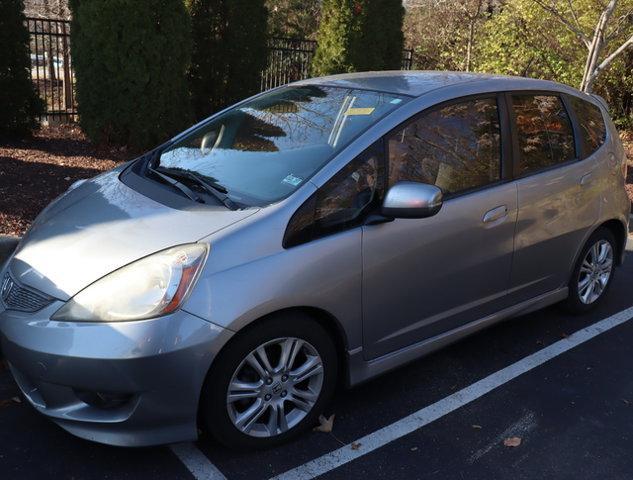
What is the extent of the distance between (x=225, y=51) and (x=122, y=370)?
7.42m

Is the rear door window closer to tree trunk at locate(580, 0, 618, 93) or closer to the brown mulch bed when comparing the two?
the brown mulch bed

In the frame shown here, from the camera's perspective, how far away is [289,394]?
3.00m

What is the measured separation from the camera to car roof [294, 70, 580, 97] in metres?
3.61

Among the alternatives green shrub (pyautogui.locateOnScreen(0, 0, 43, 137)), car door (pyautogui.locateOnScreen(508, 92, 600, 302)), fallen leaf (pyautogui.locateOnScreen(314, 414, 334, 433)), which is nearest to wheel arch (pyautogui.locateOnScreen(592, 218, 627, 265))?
car door (pyautogui.locateOnScreen(508, 92, 600, 302))

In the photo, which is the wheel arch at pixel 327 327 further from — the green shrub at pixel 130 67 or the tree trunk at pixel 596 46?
the tree trunk at pixel 596 46

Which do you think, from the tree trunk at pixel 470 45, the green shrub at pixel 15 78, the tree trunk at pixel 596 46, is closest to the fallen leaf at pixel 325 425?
the green shrub at pixel 15 78

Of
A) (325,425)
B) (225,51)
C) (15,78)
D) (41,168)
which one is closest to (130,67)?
(15,78)

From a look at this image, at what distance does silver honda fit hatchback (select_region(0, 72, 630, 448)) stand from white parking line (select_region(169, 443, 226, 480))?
6.8 inches

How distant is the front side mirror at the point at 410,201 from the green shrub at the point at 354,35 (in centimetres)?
745

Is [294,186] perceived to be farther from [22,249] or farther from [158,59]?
[158,59]

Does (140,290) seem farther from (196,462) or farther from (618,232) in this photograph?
(618,232)

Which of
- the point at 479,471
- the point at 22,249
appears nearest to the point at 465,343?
the point at 479,471

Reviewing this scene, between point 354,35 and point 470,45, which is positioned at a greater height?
point 470,45

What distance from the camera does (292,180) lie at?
3119 mm
